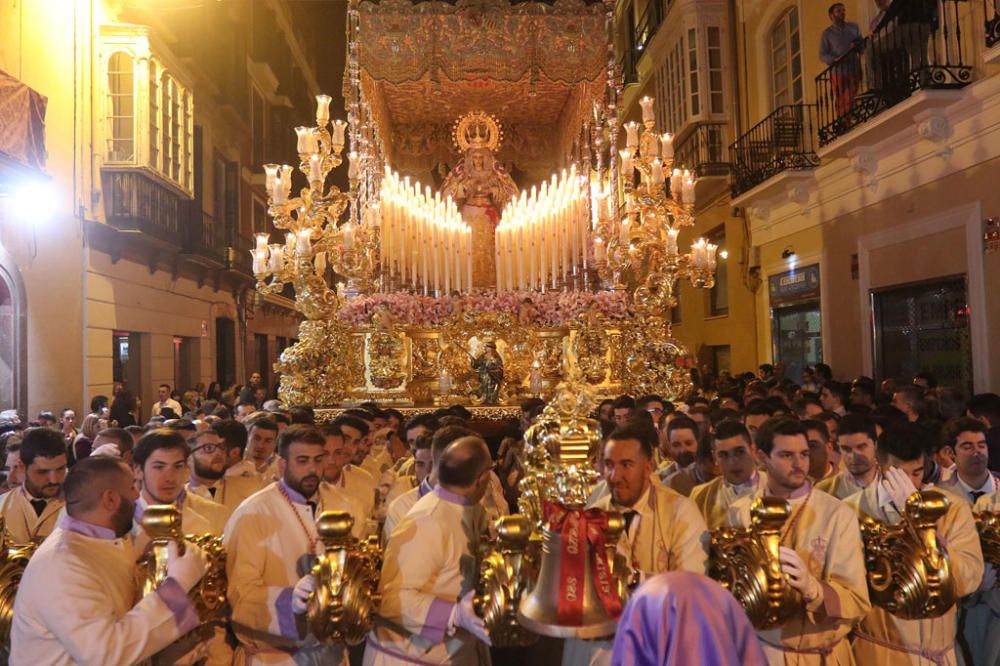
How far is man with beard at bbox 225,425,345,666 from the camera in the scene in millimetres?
3064

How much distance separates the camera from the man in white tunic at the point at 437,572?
2986 millimetres

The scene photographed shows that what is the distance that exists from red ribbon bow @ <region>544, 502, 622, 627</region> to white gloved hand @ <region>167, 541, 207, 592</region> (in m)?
1.19

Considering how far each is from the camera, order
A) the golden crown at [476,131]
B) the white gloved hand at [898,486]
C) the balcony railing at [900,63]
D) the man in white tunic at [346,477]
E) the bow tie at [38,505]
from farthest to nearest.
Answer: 1. the golden crown at [476,131]
2. the balcony railing at [900,63]
3. the man in white tunic at [346,477]
4. the bow tie at [38,505]
5. the white gloved hand at [898,486]

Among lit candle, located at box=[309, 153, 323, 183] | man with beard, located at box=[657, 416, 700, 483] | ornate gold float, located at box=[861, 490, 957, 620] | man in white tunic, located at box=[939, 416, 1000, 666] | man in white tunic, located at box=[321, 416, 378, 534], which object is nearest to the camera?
ornate gold float, located at box=[861, 490, 957, 620]

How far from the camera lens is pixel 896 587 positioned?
9.98 feet

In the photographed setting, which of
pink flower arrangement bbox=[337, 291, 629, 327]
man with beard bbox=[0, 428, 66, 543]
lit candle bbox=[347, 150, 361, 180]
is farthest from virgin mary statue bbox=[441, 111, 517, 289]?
man with beard bbox=[0, 428, 66, 543]

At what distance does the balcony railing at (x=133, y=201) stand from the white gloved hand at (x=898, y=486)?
12369 mm

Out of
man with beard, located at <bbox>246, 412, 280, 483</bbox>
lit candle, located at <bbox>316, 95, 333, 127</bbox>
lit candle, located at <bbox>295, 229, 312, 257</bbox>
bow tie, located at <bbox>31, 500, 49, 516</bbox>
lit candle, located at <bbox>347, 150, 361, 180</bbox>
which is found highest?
lit candle, located at <bbox>316, 95, 333, 127</bbox>

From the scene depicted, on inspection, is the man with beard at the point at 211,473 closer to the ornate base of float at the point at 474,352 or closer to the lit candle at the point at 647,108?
the ornate base of float at the point at 474,352

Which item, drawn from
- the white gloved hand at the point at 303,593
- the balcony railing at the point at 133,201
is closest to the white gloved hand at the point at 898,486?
the white gloved hand at the point at 303,593

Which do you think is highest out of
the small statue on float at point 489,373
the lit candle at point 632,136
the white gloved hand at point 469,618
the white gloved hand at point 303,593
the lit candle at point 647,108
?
the lit candle at point 647,108

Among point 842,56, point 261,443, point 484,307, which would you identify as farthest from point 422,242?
point 842,56

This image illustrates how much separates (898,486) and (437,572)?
76.9 inches

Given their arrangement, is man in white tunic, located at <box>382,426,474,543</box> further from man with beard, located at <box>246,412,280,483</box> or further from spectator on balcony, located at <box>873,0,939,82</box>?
spectator on balcony, located at <box>873,0,939,82</box>
